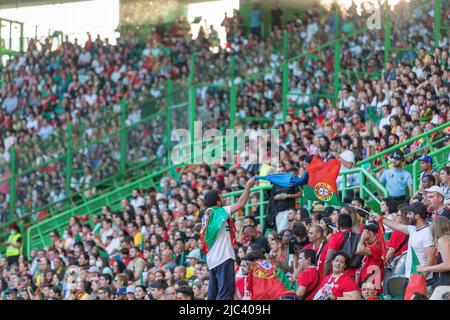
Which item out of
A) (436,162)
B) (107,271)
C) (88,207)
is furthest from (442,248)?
(88,207)

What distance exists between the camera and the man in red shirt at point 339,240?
12953mm

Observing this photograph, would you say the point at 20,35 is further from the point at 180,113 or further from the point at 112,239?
the point at 112,239

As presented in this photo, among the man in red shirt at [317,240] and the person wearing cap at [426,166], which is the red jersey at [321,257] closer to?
the man in red shirt at [317,240]

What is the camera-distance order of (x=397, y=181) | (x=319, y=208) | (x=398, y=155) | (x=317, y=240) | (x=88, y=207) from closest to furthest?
(x=317, y=240), (x=319, y=208), (x=397, y=181), (x=398, y=155), (x=88, y=207)

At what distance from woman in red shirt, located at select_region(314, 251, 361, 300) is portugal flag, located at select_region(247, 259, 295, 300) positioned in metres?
0.61

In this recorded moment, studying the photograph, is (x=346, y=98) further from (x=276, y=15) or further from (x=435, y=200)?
(x=276, y=15)

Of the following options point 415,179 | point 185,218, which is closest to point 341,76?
point 185,218

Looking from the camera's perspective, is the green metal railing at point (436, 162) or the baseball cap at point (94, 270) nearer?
the green metal railing at point (436, 162)

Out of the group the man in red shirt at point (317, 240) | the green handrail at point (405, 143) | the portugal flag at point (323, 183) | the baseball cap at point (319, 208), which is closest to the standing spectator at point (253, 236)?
the baseball cap at point (319, 208)

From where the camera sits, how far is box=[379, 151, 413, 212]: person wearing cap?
51.9 ft

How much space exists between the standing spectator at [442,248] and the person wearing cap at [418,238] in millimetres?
403

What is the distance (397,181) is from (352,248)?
10.4 feet

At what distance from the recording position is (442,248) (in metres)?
11.4

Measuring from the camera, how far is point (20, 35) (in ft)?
113
